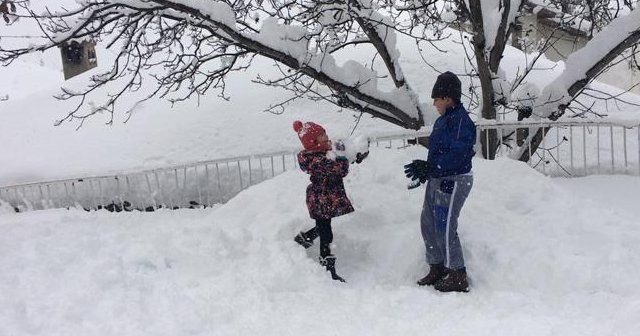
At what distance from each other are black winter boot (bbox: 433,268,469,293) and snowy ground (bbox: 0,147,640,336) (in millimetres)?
102

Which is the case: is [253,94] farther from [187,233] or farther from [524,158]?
[187,233]

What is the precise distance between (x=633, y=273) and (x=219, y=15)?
4.77 m

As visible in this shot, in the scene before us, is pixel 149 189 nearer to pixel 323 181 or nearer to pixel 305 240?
pixel 305 240

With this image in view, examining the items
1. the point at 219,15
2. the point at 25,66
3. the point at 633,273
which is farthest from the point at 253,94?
the point at 25,66

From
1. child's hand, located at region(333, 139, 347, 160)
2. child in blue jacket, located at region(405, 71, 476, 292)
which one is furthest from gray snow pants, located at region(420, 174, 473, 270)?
child's hand, located at region(333, 139, 347, 160)

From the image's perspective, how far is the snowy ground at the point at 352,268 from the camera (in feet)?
12.1

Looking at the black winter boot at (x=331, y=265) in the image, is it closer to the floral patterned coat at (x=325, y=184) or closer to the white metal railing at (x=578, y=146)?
the floral patterned coat at (x=325, y=184)

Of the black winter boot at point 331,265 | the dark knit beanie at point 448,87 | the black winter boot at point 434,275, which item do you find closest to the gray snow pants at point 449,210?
the black winter boot at point 434,275

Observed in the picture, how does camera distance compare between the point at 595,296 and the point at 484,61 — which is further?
the point at 484,61

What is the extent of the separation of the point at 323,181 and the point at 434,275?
3.82ft

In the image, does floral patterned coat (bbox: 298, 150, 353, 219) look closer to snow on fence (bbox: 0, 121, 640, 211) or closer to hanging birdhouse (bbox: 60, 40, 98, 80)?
snow on fence (bbox: 0, 121, 640, 211)

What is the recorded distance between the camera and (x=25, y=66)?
4631 centimetres

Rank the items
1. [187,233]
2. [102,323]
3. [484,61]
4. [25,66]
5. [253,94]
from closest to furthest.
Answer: [102,323], [187,233], [484,61], [253,94], [25,66]

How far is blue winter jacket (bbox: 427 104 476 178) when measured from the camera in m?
4.04
